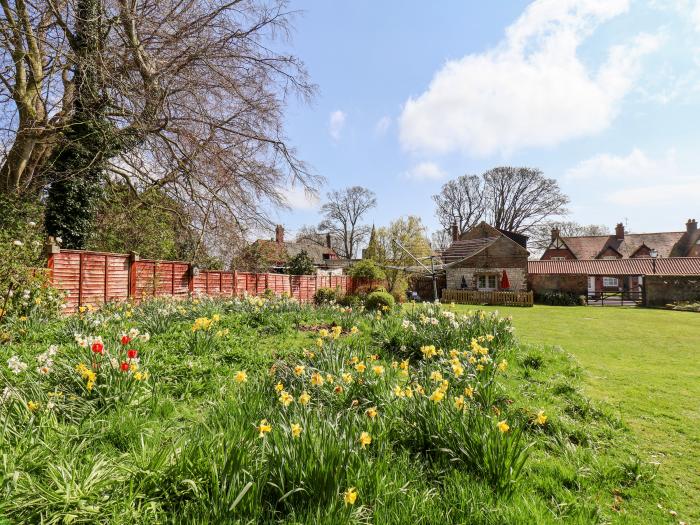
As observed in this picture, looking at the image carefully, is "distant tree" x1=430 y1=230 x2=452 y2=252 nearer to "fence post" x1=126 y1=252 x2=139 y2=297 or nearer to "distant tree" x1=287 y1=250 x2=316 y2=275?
"distant tree" x1=287 y1=250 x2=316 y2=275

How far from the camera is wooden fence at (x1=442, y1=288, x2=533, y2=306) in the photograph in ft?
84.8

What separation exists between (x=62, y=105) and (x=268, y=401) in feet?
33.9

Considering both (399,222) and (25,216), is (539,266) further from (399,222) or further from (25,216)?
(25,216)

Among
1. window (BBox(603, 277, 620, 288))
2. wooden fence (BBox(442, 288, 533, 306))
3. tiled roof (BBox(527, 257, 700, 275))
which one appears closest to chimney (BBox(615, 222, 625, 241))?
window (BBox(603, 277, 620, 288))

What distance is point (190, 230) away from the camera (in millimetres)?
12211

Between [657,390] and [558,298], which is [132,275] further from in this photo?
[558,298]

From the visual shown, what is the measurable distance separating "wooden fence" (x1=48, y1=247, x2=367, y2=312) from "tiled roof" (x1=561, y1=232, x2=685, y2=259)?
42.8m

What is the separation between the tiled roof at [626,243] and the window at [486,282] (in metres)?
19.4

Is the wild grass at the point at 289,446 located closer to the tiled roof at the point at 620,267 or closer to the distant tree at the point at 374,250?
the distant tree at the point at 374,250

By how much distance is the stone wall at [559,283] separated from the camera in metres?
29.8

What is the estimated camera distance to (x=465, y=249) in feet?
109

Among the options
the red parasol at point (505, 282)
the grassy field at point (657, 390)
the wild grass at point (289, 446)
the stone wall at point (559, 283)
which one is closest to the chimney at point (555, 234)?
the stone wall at point (559, 283)

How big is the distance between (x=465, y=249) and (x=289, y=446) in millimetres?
32811

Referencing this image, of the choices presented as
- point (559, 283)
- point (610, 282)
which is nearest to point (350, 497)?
point (559, 283)
